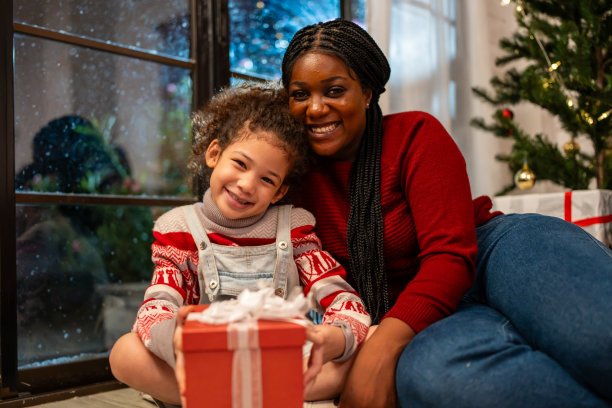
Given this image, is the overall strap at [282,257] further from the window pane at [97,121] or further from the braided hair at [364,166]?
the window pane at [97,121]

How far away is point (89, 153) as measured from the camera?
190 centimetres

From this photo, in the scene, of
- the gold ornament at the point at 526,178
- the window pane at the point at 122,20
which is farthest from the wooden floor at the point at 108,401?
the gold ornament at the point at 526,178

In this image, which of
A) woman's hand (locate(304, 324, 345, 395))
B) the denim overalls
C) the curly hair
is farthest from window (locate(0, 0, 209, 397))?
woman's hand (locate(304, 324, 345, 395))

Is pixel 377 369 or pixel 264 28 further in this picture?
pixel 264 28

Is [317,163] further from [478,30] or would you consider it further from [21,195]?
[478,30]

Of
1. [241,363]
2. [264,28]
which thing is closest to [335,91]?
[241,363]

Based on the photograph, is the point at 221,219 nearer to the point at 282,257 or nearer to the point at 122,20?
the point at 282,257

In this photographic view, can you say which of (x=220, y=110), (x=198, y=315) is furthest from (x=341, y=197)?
(x=198, y=315)

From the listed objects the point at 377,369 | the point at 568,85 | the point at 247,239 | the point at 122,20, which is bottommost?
the point at 377,369

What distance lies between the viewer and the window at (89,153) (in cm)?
168

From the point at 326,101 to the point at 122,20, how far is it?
108 cm

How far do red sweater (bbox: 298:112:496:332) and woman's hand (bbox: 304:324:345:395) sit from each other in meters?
0.13

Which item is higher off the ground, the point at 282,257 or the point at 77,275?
the point at 282,257

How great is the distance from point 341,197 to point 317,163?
0.11 m
